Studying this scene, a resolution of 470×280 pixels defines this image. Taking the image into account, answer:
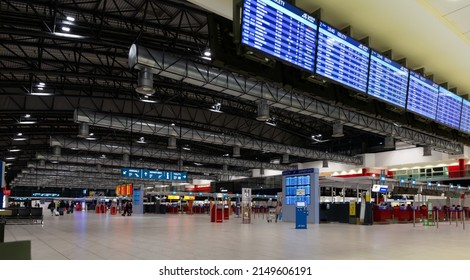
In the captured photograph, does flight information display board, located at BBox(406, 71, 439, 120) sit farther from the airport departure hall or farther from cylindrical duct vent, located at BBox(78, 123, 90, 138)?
cylindrical duct vent, located at BBox(78, 123, 90, 138)

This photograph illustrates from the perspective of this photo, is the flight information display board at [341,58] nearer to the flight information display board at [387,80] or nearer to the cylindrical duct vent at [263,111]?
the flight information display board at [387,80]

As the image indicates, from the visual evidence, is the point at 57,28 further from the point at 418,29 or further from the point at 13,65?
the point at 418,29

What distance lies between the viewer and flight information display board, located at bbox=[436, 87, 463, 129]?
33.1ft

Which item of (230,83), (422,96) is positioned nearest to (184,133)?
(230,83)

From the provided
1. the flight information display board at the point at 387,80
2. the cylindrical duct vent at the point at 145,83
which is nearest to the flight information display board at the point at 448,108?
the flight information display board at the point at 387,80

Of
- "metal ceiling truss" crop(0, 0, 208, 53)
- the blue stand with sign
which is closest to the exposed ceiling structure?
"metal ceiling truss" crop(0, 0, 208, 53)

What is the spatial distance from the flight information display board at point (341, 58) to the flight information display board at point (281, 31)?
24cm

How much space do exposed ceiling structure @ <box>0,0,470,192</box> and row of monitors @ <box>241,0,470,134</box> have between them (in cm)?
36

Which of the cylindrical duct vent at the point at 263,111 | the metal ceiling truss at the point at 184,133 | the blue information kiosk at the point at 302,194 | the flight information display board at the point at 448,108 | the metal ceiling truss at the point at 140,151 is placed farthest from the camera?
the metal ceiling truss at the point at 140,151

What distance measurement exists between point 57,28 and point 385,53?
11.5m

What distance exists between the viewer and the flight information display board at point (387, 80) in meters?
7.98

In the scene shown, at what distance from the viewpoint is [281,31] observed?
625 centimetres

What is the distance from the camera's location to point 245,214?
22.7 m

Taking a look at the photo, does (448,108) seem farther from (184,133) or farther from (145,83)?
(184,133)
